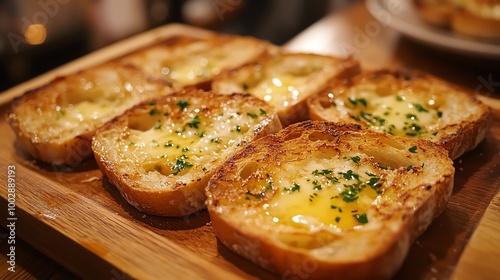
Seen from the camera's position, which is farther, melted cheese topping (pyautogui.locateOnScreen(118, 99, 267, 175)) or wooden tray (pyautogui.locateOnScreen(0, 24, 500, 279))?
melted cheese topping (pyautogui.locateOnScreen(118, 99, 267, 175))

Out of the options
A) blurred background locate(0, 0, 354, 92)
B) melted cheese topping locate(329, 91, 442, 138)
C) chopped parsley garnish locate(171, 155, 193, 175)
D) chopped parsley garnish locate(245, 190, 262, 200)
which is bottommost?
blurred background locate(0, 0, 354, 92)

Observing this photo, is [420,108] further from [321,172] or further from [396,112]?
[321,172]

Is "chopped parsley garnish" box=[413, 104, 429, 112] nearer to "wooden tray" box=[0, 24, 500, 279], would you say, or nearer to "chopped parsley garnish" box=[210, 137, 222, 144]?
"wooden tray" box=[0, 24, 500, 279]

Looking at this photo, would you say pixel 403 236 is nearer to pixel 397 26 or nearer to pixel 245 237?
pixel 245 237

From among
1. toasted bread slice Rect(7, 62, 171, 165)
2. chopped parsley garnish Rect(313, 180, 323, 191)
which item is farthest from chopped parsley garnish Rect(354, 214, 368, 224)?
toasted bread slice Rect(7, 62, 171, 165)

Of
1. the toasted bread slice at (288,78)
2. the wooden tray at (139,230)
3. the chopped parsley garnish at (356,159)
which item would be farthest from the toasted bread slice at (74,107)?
the chopped parsley garnish at (356,159)

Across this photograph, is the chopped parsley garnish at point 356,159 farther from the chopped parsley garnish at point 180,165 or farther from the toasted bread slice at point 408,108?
the chopped parsley garnish at point 180,165

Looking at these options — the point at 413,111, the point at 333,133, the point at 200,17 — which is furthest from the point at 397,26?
the point at 200,17
